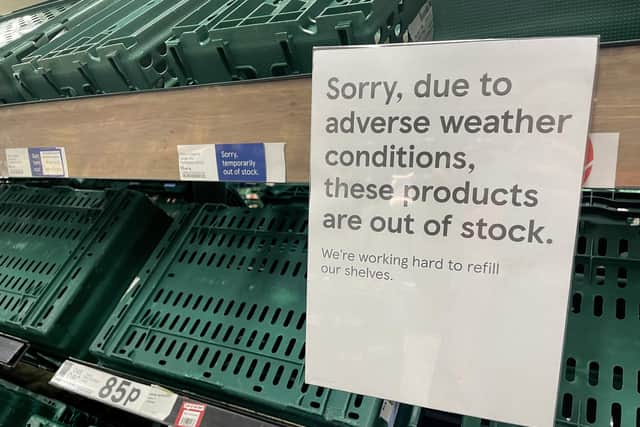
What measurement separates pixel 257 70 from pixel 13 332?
2.47 feet

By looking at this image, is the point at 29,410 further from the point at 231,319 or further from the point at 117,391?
the point at 231,319

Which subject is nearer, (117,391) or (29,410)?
(117,391)

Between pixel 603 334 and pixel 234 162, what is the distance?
0.51 m

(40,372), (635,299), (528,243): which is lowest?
(40,372)

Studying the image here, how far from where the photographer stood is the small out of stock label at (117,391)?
2.31 feet

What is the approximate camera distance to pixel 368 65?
0.41 meters

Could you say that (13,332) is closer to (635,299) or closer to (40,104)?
(40,104)

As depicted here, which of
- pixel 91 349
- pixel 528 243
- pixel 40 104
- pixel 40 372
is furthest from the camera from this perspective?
pixel 40 372

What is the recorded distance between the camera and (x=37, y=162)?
753 millimetres

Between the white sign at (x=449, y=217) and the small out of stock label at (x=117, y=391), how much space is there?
372 millimetres

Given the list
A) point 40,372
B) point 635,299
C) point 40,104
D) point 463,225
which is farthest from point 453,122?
point 40,372

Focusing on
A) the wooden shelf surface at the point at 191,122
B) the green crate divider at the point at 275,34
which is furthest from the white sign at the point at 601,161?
the green crate divider at the point at 275,34

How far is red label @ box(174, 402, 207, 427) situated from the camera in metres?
0.67

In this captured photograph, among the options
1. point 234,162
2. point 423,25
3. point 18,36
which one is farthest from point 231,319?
point 18,36
